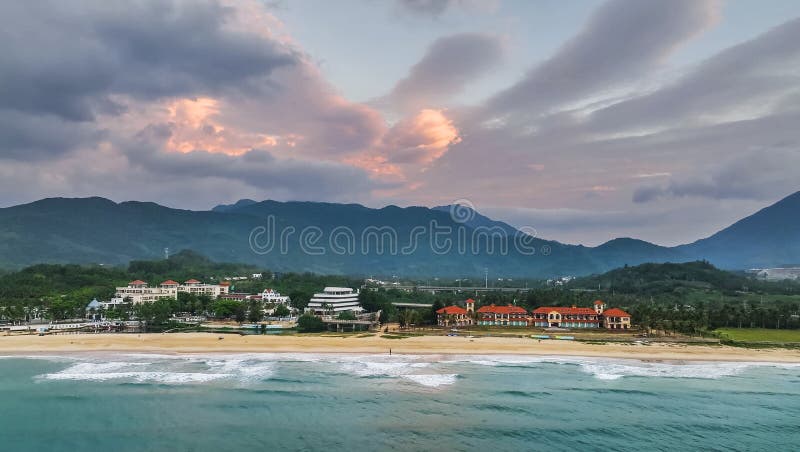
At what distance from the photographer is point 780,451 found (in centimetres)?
2486

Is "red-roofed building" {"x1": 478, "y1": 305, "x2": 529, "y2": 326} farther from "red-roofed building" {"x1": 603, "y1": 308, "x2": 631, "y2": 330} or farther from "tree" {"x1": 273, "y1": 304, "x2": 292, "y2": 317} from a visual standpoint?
"tree" {"x1": 273, "y1": 304, "x2": 292, "y2": 317}

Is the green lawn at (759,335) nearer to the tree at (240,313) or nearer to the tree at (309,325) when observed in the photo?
the tree at (309,325)

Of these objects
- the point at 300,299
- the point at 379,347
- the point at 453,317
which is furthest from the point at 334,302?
the point at 379,347

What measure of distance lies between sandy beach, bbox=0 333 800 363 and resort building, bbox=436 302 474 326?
1298 centimetres

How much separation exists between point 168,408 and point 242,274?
5631 inches

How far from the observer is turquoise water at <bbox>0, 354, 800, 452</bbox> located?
25547mm

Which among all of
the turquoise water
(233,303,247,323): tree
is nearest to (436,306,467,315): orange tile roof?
the turquoise water

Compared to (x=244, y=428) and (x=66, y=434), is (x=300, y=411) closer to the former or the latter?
(x=244, y=428)

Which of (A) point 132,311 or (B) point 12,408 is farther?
(A) point 132,311

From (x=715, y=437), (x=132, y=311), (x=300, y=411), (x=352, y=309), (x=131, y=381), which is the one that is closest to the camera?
(x=715, y=437)

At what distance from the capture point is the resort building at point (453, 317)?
240 feet

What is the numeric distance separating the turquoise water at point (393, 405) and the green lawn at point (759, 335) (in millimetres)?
15549

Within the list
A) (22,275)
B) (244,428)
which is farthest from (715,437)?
(22,275)

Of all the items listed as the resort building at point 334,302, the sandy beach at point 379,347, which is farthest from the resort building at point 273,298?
the sandy beach at point 379,347
